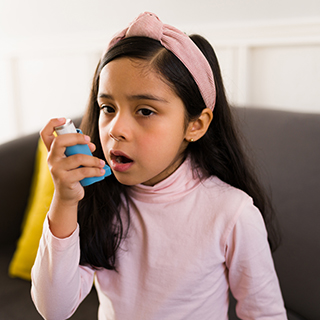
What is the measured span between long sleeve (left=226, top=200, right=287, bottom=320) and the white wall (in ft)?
2.07

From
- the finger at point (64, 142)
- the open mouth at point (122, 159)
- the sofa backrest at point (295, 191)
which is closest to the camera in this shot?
the finger at point (64, 142)

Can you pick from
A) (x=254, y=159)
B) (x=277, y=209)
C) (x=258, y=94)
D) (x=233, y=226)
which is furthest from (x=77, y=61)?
(x=233, y=226)

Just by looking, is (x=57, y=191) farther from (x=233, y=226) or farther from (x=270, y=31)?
(x=270, y=31)

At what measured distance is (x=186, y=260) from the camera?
32.2 inches

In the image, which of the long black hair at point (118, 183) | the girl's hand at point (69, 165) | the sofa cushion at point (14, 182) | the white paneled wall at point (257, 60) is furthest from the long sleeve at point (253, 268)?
the sofa cushion at point (14, 182)

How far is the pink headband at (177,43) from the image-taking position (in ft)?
2.35

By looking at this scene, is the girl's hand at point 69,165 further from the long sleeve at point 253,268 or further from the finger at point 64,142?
the long sleeve at point 253,268

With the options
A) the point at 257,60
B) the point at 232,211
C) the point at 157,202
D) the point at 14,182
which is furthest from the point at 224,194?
the point at 14,182

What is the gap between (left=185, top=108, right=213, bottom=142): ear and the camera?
78 cm

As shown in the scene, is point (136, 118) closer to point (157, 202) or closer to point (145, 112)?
point (145, 112)

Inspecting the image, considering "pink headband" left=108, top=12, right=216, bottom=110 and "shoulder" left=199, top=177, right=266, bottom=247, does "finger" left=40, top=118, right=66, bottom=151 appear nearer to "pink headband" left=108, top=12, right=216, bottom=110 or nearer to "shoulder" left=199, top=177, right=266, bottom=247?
"pink headband" left=108, top=12, right=216, bottom=110

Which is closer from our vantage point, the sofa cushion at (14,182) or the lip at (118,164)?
the lip at (118,164)

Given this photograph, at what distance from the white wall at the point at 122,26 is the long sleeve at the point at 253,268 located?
0.63 m

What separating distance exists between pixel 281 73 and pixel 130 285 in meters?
0.85
